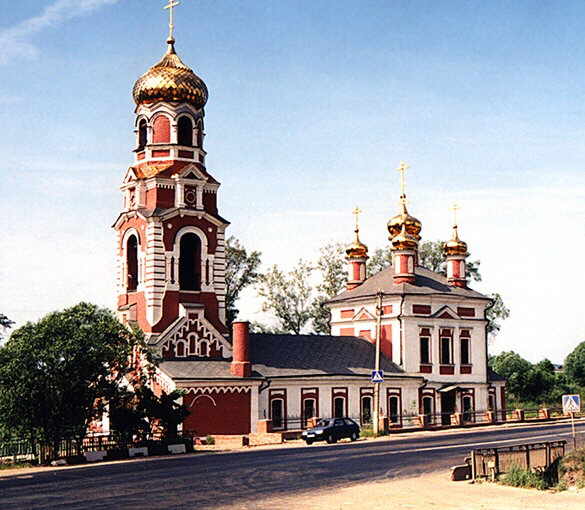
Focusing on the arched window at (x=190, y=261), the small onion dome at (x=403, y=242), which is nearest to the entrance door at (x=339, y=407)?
the arched window at (x=190, y=261)

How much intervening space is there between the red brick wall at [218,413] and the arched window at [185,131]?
1346cm

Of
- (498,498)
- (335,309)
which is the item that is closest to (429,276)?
(335,309)

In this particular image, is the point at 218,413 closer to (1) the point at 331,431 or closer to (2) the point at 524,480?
(1) the point at 331,431

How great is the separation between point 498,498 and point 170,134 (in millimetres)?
31879

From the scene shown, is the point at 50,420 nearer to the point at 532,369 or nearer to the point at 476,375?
the point at 476,375

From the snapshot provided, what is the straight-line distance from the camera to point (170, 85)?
2031 inches

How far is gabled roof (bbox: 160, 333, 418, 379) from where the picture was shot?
48281mm

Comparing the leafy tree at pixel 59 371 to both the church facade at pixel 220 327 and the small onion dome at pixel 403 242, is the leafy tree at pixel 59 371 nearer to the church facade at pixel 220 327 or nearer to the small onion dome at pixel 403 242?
the church facade at pixel 220 327

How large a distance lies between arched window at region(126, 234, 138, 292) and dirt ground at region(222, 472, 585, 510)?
2722cm

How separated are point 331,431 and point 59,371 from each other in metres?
12.5

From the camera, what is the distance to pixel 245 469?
3038cm

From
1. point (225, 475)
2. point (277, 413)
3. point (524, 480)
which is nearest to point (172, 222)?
point (277, 413)

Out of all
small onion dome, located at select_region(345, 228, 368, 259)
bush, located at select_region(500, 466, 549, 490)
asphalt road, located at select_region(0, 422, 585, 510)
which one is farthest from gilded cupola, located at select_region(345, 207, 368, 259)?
bush, located at select_region(500, 466, 549, 490)

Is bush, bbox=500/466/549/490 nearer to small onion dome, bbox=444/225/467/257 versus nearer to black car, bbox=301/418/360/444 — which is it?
black car, bbox=301/418/360/444
